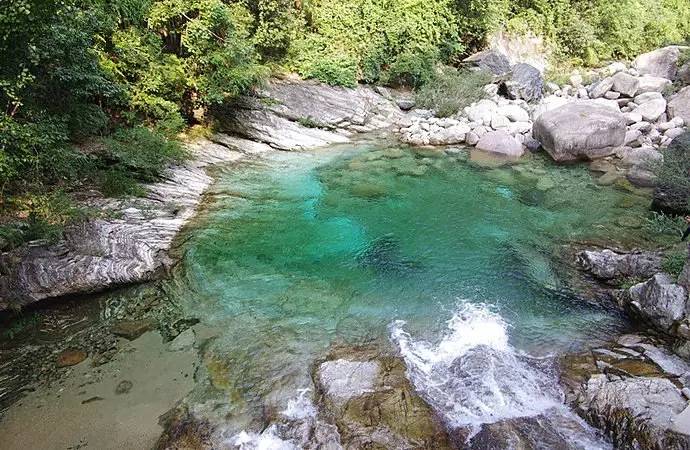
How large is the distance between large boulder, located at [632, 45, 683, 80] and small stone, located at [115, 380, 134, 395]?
1891 centimetres

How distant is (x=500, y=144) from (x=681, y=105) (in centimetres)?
552

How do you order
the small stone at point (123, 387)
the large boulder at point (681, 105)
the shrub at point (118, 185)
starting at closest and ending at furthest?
the small stone at point (123, 387) → the shrub at point (118, 185) → the large boulder at point (681, 105)

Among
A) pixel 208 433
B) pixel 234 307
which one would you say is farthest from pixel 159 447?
pixel 234 307

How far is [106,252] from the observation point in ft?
24.4

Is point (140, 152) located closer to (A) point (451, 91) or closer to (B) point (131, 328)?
(B) point (131, 328)

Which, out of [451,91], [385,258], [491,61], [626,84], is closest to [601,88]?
[626,84]

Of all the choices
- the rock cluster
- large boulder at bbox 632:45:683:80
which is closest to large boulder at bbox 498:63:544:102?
the rock cluster

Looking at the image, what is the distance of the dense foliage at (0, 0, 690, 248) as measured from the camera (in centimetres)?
740

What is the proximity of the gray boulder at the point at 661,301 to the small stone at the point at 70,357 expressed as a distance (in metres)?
7.25

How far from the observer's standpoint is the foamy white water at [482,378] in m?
4.75

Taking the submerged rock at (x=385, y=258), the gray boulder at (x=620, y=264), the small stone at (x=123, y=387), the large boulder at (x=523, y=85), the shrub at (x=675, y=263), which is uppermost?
the large boulder at (x=523, y=85)

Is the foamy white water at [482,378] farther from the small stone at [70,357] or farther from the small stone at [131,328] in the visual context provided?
the small stone at [70,357]

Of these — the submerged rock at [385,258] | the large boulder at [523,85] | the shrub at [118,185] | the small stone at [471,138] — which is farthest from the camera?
the large boulder at [523,85]

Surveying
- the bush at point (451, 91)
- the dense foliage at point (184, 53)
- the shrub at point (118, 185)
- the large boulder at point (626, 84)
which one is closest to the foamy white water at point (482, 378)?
the shrub at point (118, 185)
